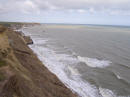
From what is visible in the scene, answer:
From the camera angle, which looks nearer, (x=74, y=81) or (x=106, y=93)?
(x=106, y=93)

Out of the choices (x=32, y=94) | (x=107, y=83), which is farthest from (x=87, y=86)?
(x=32, y=94)

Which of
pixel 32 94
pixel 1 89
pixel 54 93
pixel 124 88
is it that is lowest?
pixel 124 88

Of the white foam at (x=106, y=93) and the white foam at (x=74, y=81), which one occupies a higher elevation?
the white foam at (x=74, y=81)

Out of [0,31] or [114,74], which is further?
[0,31]

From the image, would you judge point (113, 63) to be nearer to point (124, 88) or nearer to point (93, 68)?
point (93, 68)

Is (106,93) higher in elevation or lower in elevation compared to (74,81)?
lower

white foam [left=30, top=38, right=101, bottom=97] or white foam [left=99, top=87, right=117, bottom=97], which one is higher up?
white foam [left=30, top=38, right=101, bottom=97]

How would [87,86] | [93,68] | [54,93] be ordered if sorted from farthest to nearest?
[93,68] → [87,86] → [54,93]

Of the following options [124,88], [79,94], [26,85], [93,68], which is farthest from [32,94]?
[93,68]

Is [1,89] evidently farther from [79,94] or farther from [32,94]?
[79,94]

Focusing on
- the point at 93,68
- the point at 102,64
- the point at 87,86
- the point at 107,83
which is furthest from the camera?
the point at 102,64

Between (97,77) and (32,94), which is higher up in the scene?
(32,94)
